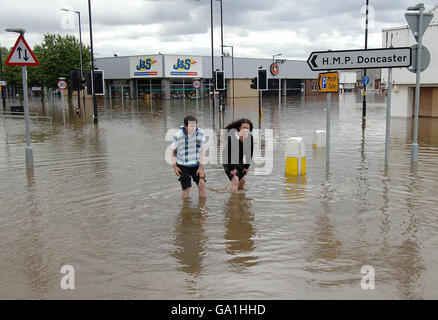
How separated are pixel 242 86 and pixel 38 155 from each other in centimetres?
6281

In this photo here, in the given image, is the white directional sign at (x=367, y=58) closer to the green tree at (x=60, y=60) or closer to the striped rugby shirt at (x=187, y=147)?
the striped rugby shirt at (x=187, y=147)

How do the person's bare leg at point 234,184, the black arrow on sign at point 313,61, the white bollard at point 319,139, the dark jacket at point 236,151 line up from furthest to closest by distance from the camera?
the white bollard at point 319,139, the black arrow on sign at point 313,61, the person's bare leg at point 234,184, the dark jacket at point 236,151

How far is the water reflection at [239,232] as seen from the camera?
17.0 feet

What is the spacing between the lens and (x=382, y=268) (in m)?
4.91

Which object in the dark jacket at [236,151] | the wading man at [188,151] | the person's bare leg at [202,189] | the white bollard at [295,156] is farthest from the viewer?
the white bollard at [295,156]

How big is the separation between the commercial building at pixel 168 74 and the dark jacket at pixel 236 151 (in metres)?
54.5

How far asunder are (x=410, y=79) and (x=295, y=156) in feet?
57.1

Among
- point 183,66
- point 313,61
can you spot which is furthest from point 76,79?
point 183,66

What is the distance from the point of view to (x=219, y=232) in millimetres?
6219

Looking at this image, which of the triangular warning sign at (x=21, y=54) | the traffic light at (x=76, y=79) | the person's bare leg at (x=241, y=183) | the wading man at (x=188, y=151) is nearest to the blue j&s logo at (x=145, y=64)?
the traffic light at (x=76, y=79)

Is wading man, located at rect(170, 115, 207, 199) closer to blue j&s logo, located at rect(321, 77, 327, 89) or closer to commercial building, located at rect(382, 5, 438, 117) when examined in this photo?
blue j&s logo, located at rect(321, 77, 327, 89)

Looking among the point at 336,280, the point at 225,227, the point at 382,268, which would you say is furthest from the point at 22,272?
the point at 382,268

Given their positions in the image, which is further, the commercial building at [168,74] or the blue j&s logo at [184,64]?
the blue j&s logo at [184,64]

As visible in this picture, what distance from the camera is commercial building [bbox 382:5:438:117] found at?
2295cm
